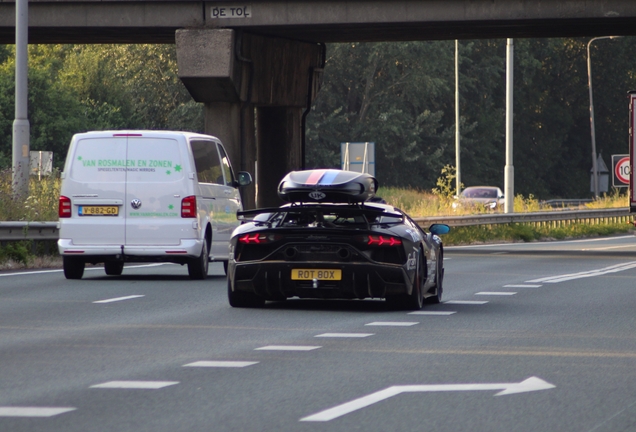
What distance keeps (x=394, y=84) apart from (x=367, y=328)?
2508 inches

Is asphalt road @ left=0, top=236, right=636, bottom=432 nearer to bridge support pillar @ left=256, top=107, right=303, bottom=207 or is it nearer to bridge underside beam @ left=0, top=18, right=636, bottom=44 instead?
bridge underside beam @ left=0, top=18, right=636, bottom=44

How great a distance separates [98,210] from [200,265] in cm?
155

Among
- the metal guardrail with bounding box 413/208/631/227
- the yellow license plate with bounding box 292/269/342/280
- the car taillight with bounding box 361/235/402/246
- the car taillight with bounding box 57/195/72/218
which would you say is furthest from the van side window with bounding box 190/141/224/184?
the metal guardrail with bounding box 413/208/631/227

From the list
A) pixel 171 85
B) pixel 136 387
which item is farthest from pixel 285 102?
pixel 171 85

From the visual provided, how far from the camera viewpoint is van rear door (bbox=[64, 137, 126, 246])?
18.8 m

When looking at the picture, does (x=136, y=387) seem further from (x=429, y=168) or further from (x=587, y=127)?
(x=587, y=127)

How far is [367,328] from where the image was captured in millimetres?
12789

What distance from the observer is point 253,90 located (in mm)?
32781

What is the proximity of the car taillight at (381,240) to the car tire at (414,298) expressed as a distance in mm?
501

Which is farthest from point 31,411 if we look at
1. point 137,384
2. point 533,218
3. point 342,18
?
point 533,218

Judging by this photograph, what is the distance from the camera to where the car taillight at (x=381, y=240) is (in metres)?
14.2

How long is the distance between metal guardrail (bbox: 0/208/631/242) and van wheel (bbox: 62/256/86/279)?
291cm

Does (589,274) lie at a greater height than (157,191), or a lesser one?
lesser

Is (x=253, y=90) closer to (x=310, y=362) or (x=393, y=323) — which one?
(x=393, y=323)
